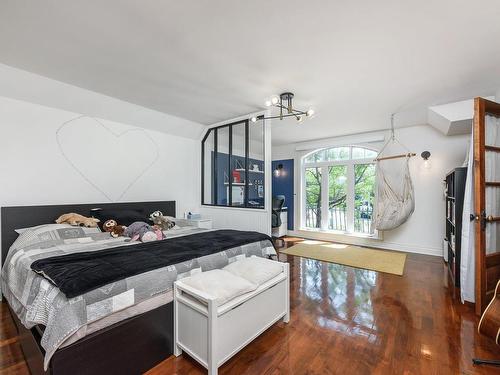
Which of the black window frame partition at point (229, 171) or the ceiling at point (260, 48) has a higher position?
the ceiling at point (260, 48)

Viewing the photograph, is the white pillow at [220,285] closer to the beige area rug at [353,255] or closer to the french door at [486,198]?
the french door at [486,198]

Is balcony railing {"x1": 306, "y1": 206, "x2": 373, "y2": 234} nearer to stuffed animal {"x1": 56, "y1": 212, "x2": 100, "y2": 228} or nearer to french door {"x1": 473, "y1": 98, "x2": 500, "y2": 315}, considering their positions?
french door {"x1": 473, "y1": 98, "x2": 500, "y2": 315}

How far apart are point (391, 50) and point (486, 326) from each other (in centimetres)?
224

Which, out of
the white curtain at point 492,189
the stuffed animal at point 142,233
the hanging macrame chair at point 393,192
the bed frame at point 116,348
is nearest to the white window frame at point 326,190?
the hanging macrame chair at point 393,192

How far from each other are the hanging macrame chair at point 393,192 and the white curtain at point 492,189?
1.81 metres

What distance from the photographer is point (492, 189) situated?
234cm

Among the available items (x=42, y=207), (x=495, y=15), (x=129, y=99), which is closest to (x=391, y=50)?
(x=495, y=15)

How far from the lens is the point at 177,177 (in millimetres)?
4281

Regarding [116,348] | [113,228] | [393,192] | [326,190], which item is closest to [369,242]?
[393,192]

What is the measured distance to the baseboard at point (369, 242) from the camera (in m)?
4.37

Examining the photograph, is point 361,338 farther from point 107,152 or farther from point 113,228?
point 107,152

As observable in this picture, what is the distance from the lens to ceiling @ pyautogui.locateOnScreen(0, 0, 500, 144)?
1.66 m

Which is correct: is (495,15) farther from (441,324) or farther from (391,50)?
(441,324)

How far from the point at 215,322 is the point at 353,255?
352 centimetres
